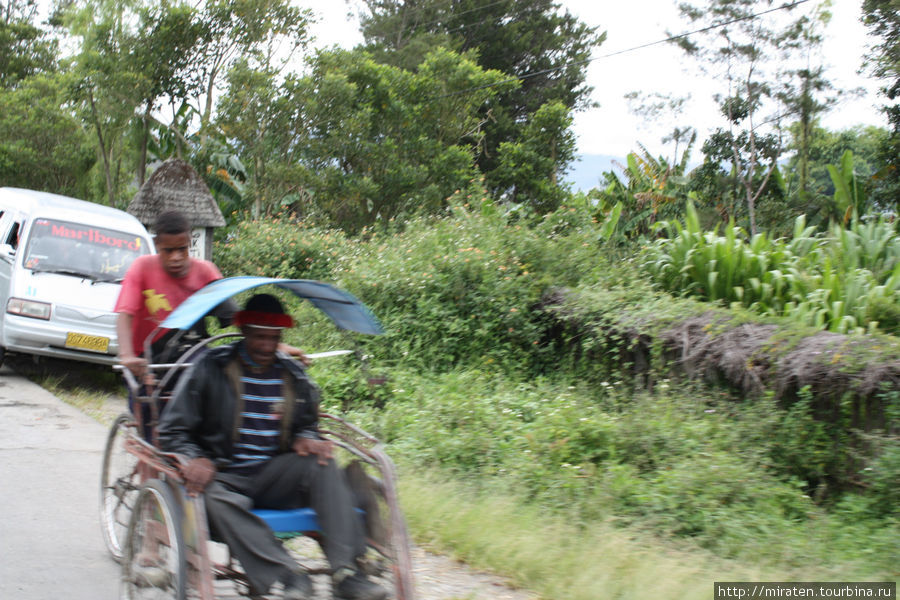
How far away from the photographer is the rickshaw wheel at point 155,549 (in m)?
3.05

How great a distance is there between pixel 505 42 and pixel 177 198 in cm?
2181

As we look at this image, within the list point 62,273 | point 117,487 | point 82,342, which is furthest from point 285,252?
point 117,487

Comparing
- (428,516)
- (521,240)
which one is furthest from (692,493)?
(521,240)

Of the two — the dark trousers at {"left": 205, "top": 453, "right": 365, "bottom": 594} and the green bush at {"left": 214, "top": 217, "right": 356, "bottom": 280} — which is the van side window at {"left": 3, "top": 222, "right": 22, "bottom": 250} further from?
the dark trousers at {"left": 205, "top": 453, "right": 365, "bottom": 594}

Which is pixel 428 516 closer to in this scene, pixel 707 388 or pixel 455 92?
pixel 707 388

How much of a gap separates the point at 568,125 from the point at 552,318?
65.9 ft

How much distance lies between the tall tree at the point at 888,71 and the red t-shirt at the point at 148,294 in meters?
14.2

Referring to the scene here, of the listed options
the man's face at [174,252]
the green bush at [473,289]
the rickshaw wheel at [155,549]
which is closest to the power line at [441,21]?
the green bush at [473,289]

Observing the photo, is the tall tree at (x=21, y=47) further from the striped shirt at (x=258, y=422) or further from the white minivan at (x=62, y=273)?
the striped shirt at (x=258, y=422)

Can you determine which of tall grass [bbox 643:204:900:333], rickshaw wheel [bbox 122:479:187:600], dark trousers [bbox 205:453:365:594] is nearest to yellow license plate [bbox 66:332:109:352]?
rickshaw wheel [bbox 122:479:187:600]

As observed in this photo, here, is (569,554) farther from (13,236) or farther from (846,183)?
(846,183)

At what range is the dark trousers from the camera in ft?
10.1

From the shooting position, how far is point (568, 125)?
92.0 ft

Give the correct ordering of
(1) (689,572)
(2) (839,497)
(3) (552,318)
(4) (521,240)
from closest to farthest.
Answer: (1) (689,572) < (2) (839,497) < (3) (552,318) < (4) (521,240)
